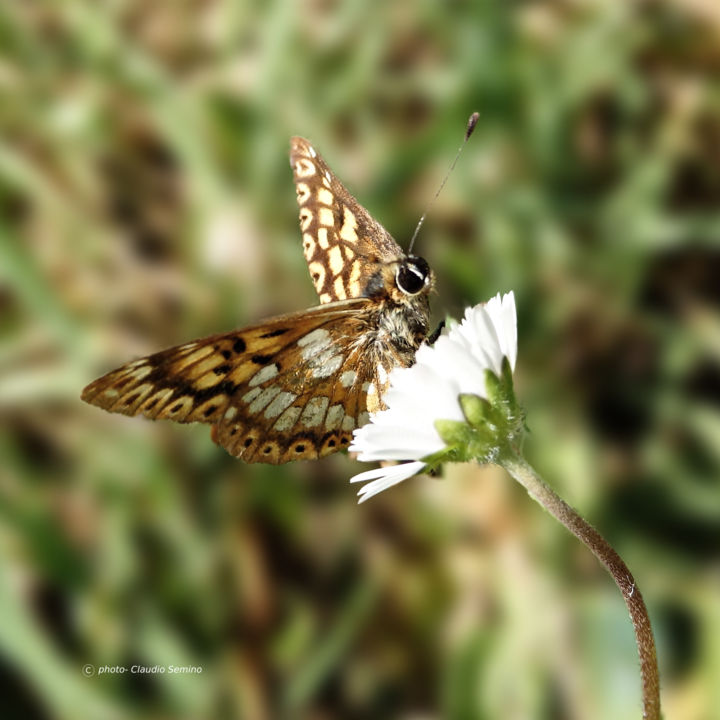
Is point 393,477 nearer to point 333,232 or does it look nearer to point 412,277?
point 412,277

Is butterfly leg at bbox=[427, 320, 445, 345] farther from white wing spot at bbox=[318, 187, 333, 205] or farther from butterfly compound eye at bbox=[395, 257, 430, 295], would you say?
white wing spot at bbox=[318, 187, 333, 205]

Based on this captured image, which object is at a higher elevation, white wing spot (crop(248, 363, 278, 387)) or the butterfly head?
the butterfly head

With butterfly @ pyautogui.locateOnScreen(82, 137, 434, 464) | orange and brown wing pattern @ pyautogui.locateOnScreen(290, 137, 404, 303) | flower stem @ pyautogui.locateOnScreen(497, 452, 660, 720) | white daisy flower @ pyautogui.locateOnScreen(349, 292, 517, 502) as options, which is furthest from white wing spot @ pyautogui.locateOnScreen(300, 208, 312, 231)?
flower stem @ pyautogui.locateOnScreen(497, 452, 660, 720)

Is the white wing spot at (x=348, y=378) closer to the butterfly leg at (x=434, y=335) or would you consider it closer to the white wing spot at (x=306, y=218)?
the butterfly leg at (x=434, y=335)

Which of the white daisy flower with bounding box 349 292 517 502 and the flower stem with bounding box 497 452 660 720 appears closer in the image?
the flower stem with bounding box 497 452 660 720

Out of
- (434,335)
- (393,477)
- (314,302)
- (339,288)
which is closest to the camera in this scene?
(393,477)

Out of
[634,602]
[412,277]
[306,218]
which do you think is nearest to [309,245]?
[306,218]

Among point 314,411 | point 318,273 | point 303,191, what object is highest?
point 303,191

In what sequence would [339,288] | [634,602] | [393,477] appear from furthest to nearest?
[339,288] → [393,477] → [634,602]
